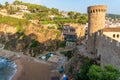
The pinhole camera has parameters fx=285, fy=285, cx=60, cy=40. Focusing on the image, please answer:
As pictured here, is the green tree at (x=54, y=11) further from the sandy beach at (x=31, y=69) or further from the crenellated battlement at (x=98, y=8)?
the crenellated battlement at (x=98, y=8)

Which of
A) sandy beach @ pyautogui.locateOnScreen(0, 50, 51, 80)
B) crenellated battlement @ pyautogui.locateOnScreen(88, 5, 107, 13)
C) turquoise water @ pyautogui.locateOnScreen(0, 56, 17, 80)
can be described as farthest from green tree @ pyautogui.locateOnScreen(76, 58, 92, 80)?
turquoise water @ pyautogui.locateOnScreen(0, 56, 17, 80)

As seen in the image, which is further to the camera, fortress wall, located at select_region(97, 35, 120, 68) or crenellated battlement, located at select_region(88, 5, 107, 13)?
crenellated battlement, located at select_region(88, 5, 107, 13)

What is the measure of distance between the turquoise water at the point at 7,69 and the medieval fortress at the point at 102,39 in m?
16.6

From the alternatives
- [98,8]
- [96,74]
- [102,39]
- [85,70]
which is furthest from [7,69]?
[96,74]

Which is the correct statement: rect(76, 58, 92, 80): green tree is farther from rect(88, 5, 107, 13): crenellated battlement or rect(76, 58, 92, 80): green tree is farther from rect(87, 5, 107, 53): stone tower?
rect(88, 5, 107, 13): crenellated battlement

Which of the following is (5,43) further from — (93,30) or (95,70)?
(95,70)

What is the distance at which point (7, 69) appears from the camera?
5578 cm

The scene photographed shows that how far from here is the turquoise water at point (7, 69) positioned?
4954 centimetres

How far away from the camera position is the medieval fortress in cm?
2957

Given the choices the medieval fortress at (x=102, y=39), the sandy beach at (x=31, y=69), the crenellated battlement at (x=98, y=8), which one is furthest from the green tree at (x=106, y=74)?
the sandy beach at (x=31, y=69)

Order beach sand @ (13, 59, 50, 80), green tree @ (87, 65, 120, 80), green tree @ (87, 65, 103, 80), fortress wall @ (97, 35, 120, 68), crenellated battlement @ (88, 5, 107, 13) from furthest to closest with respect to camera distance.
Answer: beach sand @ (13, 59, 50, 80) → crenellated battlement @ (88, 5, 107, 13) → fortress wall @ (97, 35, 120, 68) → green tree @ (87, 65, 103, 80) → green tree @ (87, 65, 120, 80)

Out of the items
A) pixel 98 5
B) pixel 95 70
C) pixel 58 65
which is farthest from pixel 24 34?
pixel 95 70

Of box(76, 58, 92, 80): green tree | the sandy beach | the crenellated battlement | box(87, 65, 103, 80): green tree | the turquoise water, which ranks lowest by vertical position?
the turquoise water

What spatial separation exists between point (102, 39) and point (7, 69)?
26.8 m
